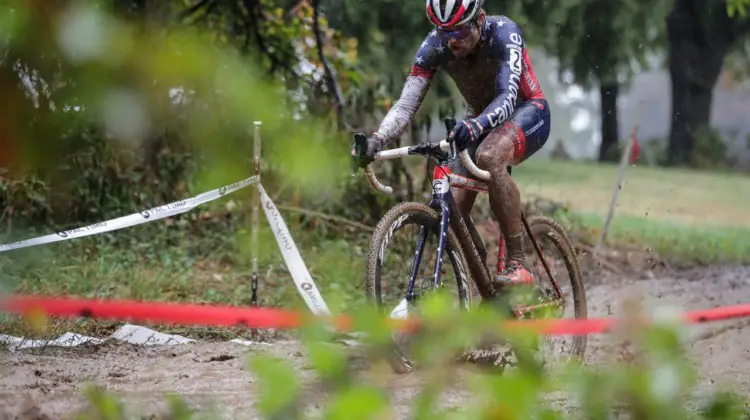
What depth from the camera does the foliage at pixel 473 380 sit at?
1.31m

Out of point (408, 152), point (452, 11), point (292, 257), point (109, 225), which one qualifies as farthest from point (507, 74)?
point (109, 225)

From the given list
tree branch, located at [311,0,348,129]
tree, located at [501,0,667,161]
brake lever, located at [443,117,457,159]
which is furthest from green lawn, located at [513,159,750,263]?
brake lever, located at [443,117,457,159]

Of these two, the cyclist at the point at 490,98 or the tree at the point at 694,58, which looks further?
the tree at the point at 694,58

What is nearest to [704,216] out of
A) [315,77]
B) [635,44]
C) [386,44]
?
[635,44]

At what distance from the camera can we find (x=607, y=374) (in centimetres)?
149

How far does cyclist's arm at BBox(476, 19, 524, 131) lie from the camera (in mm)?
5449

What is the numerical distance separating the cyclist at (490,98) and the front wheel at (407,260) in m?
0.24

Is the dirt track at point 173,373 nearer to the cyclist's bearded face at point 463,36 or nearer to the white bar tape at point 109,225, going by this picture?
the white bar tape at point 109,225

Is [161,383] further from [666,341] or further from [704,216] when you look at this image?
[704,216]

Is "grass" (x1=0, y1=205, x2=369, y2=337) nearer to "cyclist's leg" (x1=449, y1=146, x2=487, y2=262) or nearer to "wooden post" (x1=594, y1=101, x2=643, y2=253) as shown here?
"cyclist's leg" (x1=449, y1=146, x2=487, y2=262)

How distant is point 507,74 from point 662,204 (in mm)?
15255

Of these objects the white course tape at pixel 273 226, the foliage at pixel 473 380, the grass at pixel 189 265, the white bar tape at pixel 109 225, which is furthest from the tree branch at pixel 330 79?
the foliage at pixel 473 380

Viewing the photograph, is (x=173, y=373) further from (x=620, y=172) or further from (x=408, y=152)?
(x=620, y=172)

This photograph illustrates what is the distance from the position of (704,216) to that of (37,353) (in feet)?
48.6
